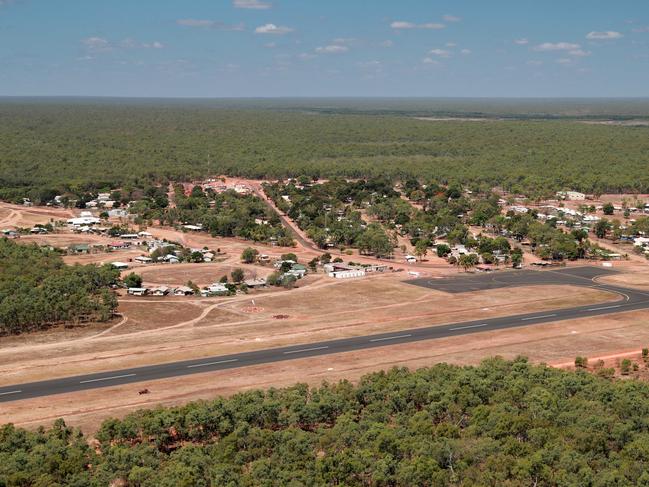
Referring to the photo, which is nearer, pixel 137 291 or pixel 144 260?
pixel 137 291

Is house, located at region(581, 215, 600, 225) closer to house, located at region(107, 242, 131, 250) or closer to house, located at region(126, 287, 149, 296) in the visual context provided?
house, located at region(107, 242, 131, 250)

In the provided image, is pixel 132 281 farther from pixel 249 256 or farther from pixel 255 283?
pixel 249 256

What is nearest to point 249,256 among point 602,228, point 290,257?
point 290,257

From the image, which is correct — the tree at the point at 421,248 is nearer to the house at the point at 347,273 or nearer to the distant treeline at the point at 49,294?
the house at the point at 347,273

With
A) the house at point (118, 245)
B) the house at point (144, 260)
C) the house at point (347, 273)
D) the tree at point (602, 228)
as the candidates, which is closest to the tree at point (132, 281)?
the house at point (144, 260)

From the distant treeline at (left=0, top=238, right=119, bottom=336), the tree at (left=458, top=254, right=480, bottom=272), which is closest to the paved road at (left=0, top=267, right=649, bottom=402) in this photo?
the tree at (left=458, top=254, right=480, bottom=272)

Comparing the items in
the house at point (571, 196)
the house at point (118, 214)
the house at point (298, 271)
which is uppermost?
the house at point (571, 196)
